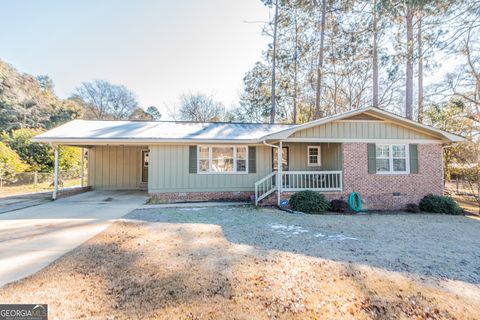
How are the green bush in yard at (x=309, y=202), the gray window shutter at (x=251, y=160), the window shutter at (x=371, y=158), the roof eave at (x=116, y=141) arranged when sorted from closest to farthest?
the green bush in yard at (x=309, y=202) < the roof eave at (x=116, y=141) < the window shutter at (x=371, y=158) < the gray window shutter at (x=251, y=160)

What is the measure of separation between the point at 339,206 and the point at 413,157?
3986 millimetres

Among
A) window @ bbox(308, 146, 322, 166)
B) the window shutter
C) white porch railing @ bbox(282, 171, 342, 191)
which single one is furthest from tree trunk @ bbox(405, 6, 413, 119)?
white porch railing @ bbox(282, 171, 342, 191)

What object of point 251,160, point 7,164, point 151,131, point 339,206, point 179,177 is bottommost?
point 339,206

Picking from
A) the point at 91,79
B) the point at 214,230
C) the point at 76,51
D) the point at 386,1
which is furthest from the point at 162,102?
the point at 214,230

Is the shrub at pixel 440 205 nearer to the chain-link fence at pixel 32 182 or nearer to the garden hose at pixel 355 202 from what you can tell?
the garden hose at pixel 355 202

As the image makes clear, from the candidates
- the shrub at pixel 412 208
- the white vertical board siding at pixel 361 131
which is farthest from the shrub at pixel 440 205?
the white vertical board siding at pixel 361 131

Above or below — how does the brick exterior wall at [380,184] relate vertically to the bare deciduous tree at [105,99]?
below

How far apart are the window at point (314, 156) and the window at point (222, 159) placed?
343 cm

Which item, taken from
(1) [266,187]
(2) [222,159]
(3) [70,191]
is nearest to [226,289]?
(1) [266,187]

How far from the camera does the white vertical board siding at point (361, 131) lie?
917 cm

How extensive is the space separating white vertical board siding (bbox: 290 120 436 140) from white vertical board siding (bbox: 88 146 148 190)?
28.9 feet

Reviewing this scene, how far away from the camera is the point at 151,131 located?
414 inches

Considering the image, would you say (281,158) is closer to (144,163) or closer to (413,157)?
(413,157)

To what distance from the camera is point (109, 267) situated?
11.5ft
